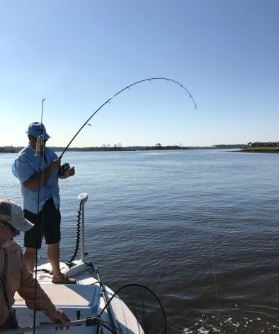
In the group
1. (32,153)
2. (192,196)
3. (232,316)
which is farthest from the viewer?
(192,196)

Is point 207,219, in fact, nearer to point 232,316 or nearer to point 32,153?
point 232,316

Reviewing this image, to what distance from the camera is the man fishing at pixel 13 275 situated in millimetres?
2779

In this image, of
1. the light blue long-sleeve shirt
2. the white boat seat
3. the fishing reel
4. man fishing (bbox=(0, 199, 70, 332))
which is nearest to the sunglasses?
man fishing (bbox=(0, 199, 70, 332))

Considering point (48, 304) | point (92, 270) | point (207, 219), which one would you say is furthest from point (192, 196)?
point (48, 304)

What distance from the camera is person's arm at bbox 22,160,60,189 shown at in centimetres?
498

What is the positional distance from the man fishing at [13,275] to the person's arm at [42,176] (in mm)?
1896

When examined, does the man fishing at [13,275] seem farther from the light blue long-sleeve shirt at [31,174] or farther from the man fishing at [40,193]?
the light blue long-sleeve shirt at [31,174]

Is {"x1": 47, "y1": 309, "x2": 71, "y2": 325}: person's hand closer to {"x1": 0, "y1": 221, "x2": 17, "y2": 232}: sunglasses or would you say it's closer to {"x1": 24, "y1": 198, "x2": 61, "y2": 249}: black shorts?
{"x1": 0, "y1": 221, "x2": 17, "y2": 232}: sunglasses

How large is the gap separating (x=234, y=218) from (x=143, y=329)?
34.5ft

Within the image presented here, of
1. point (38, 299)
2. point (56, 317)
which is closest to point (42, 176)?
point (38, 299)

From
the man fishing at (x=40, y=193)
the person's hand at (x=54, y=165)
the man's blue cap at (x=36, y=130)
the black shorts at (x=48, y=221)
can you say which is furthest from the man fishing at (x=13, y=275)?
the man's blue cap at (x=36, y=130)

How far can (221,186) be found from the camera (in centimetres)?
2525

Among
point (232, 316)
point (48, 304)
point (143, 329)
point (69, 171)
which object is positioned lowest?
point (232, 316)

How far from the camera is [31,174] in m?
5.05
